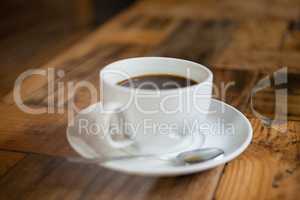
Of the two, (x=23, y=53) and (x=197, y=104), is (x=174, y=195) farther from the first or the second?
(x=23, y=53)

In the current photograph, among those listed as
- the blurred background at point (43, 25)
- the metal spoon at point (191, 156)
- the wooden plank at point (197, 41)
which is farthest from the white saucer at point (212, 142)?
the blurred background at point (43, 25)

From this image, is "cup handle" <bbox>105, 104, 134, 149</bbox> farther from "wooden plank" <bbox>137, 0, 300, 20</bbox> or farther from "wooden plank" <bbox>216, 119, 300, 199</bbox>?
"wooden plank" <bbox>137, 0, 300, 20</bbox>

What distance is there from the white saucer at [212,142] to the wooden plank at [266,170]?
0.09ft

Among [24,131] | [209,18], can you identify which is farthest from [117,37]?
[24,131]

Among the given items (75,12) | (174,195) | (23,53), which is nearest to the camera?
(174,195)

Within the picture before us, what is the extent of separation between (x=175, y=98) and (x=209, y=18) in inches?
28.9

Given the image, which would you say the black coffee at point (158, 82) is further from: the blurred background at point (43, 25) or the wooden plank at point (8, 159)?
the blurred background at point (43, 25)

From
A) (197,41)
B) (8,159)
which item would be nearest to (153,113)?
(8,159)

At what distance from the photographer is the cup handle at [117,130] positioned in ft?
1.77

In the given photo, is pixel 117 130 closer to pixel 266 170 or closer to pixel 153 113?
pixel 153 113

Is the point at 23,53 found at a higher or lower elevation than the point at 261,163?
lower

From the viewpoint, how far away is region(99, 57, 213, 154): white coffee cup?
1.70 ft

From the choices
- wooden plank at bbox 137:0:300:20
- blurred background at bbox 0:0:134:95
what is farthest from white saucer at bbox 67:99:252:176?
blurred background at bbox 0:0:134:95

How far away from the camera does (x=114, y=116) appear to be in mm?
550
